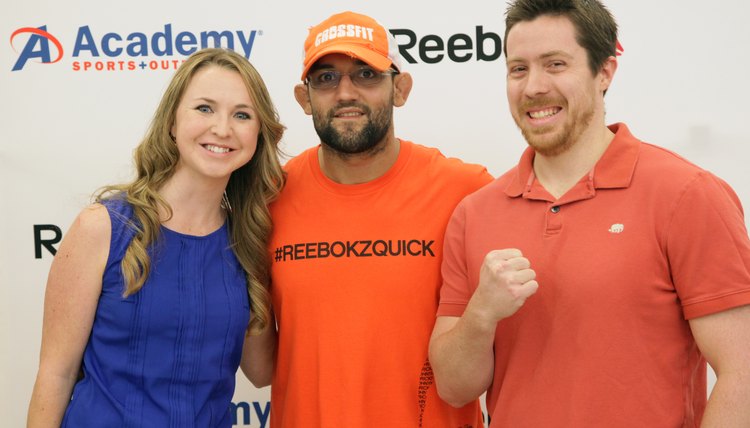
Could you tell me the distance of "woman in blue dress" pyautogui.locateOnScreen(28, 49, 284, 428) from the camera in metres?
1.60

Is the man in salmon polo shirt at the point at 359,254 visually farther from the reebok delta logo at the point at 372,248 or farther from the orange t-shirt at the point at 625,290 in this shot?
the orange t-shirt at the point at 625,290

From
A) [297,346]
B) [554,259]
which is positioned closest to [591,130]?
[554,259]

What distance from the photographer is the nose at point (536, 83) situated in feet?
4.80

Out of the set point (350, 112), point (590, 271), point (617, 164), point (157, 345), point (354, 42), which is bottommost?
point (157, 345)

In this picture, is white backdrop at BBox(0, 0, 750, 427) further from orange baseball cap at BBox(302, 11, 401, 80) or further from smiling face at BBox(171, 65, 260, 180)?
smiling face at BBox(171, 65, 260, 180)

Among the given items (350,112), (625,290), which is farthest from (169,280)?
(625,290)

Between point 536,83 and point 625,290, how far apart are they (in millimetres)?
438

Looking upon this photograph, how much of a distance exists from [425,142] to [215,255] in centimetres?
90

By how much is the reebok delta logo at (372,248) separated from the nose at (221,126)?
0.34m

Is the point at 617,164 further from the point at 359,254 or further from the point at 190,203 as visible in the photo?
the point at 190,203

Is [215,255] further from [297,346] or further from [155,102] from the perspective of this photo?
[155,102]

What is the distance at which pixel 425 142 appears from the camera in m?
2.39

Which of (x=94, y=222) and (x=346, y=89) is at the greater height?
(x=346, y=89)

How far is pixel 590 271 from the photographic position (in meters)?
1.36
